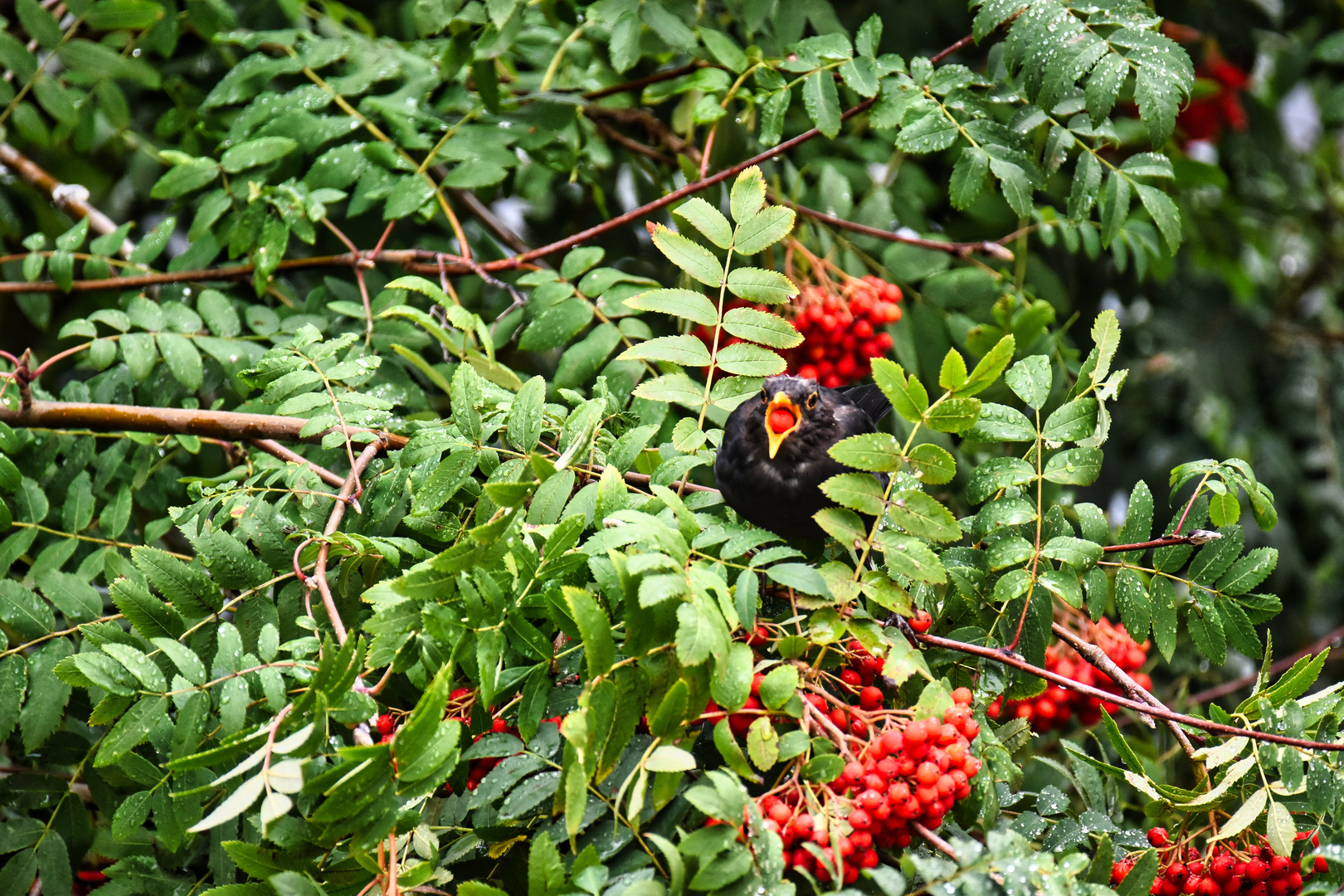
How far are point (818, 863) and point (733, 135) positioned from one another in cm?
147

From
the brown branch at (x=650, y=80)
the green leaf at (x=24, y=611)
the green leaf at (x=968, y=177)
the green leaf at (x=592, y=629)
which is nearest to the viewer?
the green leaf at (x=592, y=629)

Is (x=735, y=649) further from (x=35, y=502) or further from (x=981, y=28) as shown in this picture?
(x=35, y=502)

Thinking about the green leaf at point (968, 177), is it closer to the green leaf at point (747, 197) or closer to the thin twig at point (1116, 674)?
the green leaf at point (747, 197)

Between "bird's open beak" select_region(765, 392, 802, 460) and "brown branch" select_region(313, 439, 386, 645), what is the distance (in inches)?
21.3

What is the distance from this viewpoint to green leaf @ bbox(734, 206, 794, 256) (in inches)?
50.7

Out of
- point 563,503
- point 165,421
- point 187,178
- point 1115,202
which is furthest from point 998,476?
point 187,178

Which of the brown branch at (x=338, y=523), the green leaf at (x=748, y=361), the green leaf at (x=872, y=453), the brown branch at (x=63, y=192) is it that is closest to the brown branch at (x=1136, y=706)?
the green leaf at (x=872, y=453)

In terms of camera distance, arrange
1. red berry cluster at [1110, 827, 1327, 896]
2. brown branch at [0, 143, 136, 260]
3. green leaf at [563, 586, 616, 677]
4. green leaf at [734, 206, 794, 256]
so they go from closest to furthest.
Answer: green leaf at [563, 586, 616, 677] < red berry cluster at [1110, 827, 1327, 896] < green leaf at [734, 206, 794, 256] < brown branch at [0, 143, 136, 260]

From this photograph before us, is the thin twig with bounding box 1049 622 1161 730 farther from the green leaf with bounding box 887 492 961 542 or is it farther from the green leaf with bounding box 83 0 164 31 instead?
the green leaf with bounding box 83 0 164 31

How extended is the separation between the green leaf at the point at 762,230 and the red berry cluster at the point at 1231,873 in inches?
34.4

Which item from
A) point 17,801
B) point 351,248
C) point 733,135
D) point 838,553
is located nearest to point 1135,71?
point 733,135

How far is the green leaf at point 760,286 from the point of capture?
1301 millimetres

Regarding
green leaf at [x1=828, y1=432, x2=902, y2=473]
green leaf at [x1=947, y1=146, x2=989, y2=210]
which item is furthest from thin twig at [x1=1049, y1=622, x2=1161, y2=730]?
green leaf at [x1=947, y1=146, x2=989, y2=210]

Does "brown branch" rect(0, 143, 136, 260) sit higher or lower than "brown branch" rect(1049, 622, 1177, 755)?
higher
